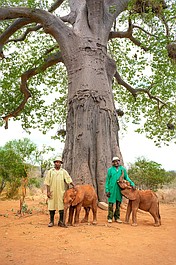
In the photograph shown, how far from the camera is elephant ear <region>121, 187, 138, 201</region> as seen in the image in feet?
17.5

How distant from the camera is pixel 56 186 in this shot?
5.21 meters

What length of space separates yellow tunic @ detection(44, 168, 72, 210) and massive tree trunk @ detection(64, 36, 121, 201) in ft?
4.29

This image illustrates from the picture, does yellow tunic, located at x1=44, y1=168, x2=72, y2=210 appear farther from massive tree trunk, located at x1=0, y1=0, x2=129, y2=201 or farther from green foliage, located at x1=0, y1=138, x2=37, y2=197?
green foliage, located at x1=0, y1=138, x2=37, y2=197

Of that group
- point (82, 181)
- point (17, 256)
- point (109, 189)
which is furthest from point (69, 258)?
point (82, 181)

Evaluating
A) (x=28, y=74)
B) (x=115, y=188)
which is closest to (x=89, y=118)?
(x=115, y=188)

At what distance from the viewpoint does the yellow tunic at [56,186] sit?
509cm

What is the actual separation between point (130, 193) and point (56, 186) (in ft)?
4.35

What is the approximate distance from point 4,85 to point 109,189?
689 cm

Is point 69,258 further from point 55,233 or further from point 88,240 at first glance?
point 55,233

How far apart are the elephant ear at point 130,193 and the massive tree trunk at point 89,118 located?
1252mm

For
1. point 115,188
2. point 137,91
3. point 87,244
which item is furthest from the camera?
point 137,91

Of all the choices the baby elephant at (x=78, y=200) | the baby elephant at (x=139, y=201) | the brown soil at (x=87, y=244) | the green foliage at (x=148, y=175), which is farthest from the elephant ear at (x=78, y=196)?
the green foliage at (x=148, y=175)

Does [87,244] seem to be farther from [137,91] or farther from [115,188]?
[137,91]

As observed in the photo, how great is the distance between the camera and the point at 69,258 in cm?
309
